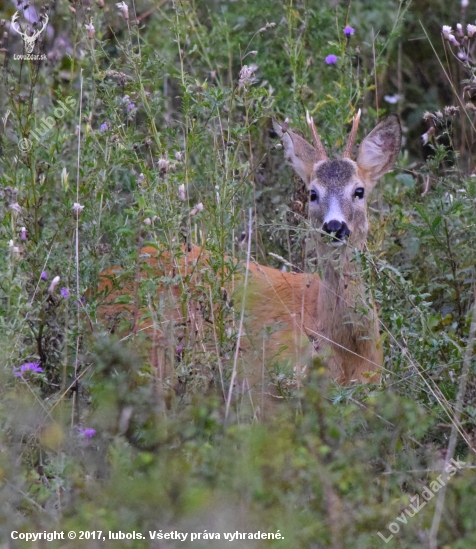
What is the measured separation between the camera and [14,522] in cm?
279

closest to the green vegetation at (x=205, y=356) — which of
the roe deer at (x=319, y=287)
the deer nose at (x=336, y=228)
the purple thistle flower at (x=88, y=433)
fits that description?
the purple thistle flower at (x=88, y=433)

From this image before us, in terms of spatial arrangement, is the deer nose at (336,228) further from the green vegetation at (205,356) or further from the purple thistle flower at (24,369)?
the purple thistle flower at (24,369)

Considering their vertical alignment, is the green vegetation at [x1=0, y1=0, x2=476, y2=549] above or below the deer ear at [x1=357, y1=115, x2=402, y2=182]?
below

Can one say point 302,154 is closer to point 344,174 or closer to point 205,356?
point 344,174

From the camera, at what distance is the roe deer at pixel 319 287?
14.3 feet

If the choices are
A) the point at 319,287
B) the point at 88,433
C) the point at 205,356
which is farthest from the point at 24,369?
the point at 319,287

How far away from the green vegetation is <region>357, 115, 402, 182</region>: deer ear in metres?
0.21

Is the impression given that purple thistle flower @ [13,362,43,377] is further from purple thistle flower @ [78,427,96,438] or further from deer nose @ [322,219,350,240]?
deer nose @ [322,219,350,240]

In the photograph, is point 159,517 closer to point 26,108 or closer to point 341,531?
point 341,531

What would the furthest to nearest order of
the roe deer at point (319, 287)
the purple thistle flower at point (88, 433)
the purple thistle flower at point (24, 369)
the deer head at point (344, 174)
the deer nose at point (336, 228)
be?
the deer head at point (344, 174)
the deer nose at point (336, 228)
the roe deer at point (319, 287)
the purple thistle flower at point (24, 369)
the purple thistle flower at point (88, 433)

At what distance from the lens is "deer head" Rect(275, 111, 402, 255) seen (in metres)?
4.97

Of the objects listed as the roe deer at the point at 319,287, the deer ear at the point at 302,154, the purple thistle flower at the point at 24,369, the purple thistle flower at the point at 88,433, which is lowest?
the purple thistle flower at the point at 88,433

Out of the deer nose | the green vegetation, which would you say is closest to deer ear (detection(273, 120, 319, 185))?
the green vegetation

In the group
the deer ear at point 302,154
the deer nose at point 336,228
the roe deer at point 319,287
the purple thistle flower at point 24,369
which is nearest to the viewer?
the purple thistle flower at point 24,369
